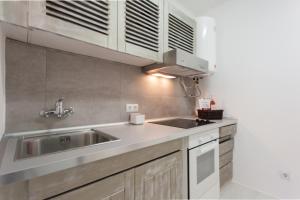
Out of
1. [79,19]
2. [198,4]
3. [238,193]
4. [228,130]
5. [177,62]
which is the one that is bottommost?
[238,193]

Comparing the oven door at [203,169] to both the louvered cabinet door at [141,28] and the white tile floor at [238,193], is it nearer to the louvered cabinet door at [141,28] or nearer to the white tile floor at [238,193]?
the white tile floor at [238,193]

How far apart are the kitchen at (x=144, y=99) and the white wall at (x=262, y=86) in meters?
0.01

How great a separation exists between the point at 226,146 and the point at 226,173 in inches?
13.3

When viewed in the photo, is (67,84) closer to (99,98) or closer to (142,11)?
(99,98)

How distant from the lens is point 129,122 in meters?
1.61

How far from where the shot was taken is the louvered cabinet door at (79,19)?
837mm

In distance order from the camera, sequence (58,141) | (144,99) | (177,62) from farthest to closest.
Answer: (144,99), (177,62), (58,141)

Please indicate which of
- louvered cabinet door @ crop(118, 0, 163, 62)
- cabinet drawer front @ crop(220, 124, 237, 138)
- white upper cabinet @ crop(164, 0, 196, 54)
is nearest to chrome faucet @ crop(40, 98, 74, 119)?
louvered cabinet door @ crop(118, 0, 163, 62)

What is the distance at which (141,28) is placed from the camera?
4.19 ft

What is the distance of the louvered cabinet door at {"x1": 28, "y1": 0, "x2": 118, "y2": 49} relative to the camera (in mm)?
837

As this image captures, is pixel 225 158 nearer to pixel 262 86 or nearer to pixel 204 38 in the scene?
pixel 262 86

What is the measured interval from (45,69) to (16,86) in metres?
0.21

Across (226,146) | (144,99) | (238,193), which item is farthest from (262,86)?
(144,99)

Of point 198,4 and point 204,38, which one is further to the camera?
point 198,4
